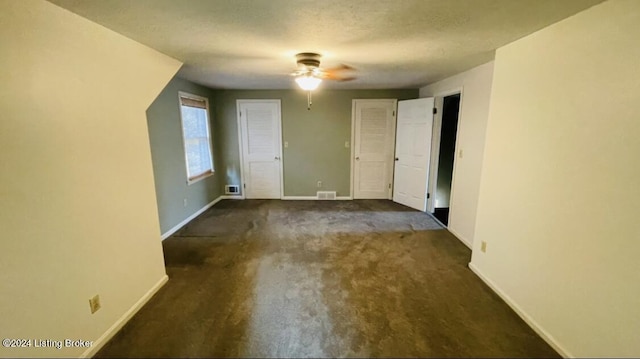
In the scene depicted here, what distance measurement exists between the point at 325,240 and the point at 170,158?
239 centimetres

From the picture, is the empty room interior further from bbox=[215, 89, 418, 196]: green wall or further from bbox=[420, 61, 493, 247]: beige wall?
bbox=[215, 89, 418, 196]: green wall

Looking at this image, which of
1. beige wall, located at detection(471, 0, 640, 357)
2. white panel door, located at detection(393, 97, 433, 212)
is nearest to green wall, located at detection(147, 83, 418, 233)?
white panel door, located at detection(393, 97, 433, 212)

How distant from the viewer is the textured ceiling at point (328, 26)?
1.46 meters

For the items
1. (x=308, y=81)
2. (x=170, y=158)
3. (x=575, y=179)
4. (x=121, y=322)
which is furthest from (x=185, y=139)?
(x=575, y=179)

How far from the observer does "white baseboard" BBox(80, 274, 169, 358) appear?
1.77 metres

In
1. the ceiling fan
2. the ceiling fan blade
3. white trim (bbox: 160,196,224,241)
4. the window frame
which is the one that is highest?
the ceiling fan blade

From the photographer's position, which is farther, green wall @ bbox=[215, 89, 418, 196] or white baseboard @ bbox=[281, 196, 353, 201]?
white baseboard @ bbox=[281, 196, 353, 201]

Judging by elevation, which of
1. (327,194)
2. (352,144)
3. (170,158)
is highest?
(352,144)

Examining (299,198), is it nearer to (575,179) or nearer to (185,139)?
(185,139)

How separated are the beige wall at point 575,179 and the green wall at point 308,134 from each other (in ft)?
10.2

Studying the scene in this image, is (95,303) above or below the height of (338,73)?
below

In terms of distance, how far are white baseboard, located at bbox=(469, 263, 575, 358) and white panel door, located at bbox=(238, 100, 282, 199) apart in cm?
391

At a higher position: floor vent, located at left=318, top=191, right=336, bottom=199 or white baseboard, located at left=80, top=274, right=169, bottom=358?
floor vent, located at left=318, top=191, right=336, bottom=199

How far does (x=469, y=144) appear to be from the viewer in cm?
335
